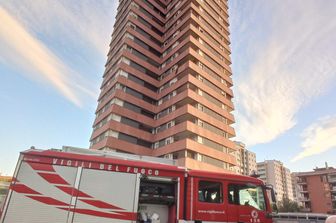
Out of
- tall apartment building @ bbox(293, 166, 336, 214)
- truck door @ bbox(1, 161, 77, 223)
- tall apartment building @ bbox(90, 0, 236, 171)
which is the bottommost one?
truck door @ bbox(1, 161, 77, 223)

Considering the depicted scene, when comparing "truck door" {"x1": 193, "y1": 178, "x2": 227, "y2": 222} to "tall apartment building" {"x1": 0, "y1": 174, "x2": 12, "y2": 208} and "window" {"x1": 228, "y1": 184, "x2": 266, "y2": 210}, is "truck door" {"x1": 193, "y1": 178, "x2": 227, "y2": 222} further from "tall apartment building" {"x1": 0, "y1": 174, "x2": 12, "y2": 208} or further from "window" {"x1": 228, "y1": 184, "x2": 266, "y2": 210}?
"tall apartment building" {"x1": 0, "y1": 174, "x2": 12, "y2": 208}

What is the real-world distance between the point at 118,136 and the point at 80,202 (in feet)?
98.5

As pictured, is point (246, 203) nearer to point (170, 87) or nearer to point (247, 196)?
point (247, 196)

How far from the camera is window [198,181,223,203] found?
27.2 feet

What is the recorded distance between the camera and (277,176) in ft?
426

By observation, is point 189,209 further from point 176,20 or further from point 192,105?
point 176,20

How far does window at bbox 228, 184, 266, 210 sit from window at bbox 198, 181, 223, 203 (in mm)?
410

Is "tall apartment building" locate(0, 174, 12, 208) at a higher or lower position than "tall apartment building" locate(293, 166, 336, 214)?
lower

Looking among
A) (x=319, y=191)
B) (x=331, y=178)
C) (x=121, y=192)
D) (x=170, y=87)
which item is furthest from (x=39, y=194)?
(x=331, y=178)

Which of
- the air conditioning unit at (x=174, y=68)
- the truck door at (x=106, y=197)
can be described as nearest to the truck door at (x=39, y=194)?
the truck door at (x=106, y=197)

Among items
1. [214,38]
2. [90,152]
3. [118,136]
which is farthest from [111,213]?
[214,38]

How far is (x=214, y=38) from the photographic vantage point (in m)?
50.1

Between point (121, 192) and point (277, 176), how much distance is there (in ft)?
459

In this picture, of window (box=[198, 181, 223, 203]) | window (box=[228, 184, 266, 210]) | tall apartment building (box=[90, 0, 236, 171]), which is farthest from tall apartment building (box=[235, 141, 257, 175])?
window (box=[198, 181, 223, 203])
